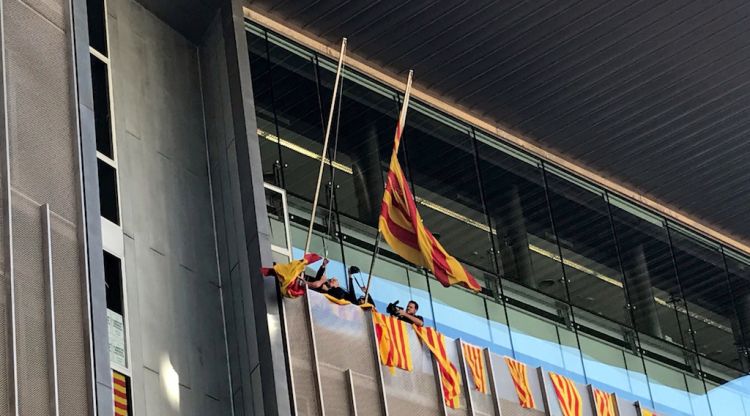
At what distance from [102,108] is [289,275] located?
3.82m

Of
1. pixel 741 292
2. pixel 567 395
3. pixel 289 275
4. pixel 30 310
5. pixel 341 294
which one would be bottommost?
pixel 30 310

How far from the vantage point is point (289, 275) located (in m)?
19.1

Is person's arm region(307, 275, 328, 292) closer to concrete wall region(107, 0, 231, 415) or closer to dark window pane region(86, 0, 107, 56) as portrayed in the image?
concrete wall region(107, 0, 231, 415)

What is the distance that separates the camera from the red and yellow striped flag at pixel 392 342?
20094 millimetres

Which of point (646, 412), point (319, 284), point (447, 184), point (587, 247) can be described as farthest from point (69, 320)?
point (587, 247)

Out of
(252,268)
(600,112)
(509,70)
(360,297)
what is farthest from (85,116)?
(600,112)

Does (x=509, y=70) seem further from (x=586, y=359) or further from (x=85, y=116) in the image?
(x=85, y=116)

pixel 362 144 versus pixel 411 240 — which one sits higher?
pixel 362 144

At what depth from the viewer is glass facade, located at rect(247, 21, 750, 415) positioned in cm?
2284

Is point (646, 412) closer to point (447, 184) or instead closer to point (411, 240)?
point (447, 184)

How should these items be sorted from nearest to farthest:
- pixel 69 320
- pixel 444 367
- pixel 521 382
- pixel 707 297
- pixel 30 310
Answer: pixel 30 310 → pixel 69 320 → pixel 444 367 → pixel 521 382 → pixel 707 297

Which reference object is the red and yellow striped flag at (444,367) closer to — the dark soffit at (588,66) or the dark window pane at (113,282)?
the dark window pane at (113,282)

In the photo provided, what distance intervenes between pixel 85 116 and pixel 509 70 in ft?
38.6

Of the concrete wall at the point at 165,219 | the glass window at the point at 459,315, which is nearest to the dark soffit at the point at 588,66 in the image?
the concrete wall at the point at 165,219
